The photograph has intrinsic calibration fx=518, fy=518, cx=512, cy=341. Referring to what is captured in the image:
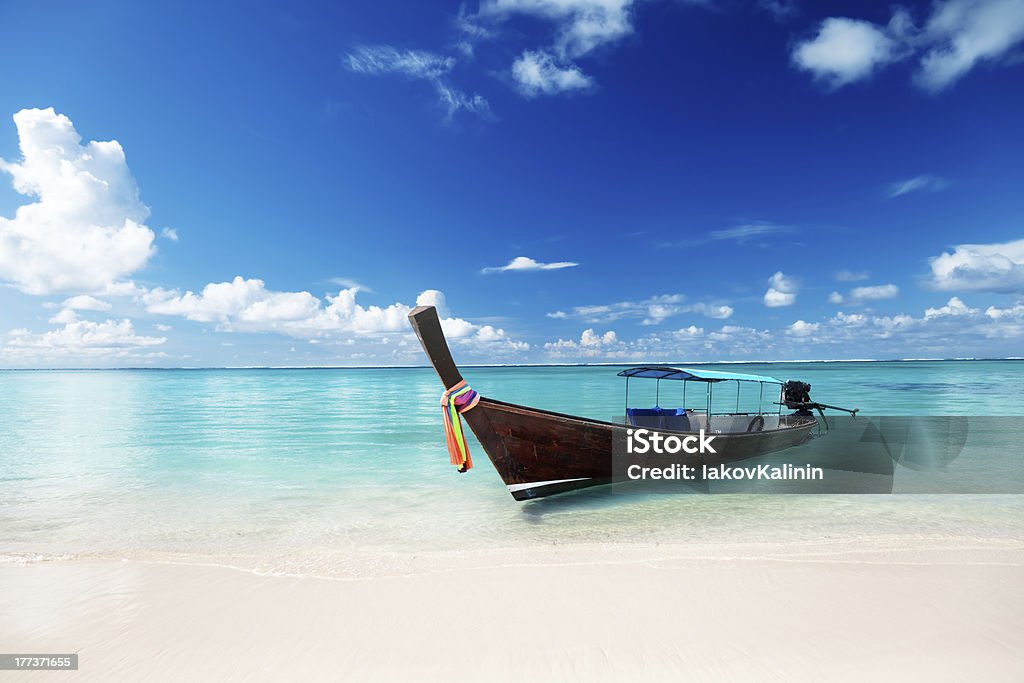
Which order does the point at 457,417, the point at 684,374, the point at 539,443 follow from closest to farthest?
the point at 457,417, the point at 539,443, the point at 684,374

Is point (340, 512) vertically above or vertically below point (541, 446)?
below

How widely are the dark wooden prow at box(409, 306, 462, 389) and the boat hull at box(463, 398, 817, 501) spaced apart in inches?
36.9

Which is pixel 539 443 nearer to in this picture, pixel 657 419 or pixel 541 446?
pixel 541 446

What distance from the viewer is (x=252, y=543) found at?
747 cm

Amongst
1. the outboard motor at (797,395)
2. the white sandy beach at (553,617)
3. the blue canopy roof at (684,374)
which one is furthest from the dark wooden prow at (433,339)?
the outboard motor at (797,395)

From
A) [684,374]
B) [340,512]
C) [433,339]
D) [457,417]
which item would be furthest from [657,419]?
[340,512]

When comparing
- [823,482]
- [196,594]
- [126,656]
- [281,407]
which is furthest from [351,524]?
[281,407]

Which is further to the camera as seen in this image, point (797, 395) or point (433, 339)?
point (797, 395)

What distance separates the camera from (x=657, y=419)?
37.3 feet

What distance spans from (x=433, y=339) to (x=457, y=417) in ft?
4.16

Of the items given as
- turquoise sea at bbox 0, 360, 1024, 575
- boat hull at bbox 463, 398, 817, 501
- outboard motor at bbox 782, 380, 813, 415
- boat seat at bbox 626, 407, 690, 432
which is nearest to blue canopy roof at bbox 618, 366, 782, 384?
boat seat at bbox 626, 407, 690, 432

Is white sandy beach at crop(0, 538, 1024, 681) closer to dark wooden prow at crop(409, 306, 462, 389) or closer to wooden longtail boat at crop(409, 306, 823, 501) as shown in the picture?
wooden longtail boat at crop(409, 306, 823, 501)

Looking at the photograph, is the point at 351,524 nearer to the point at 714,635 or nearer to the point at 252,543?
the point at 252,543

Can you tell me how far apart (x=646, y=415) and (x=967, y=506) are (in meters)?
5.71
